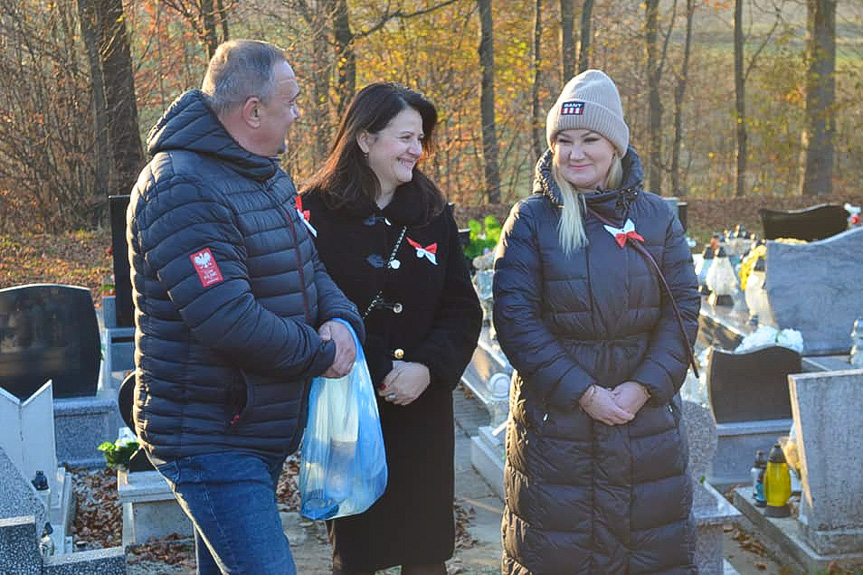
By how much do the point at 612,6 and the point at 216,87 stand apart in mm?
24989

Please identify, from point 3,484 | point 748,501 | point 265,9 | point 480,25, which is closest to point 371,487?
point 3,484

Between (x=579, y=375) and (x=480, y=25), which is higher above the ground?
(x=480, y=25)

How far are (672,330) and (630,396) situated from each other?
270 millimetres

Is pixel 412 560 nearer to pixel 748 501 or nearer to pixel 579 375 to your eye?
pixel 579 375

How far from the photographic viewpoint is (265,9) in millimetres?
18891

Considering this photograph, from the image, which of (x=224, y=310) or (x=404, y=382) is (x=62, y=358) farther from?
(x=224, y=310)

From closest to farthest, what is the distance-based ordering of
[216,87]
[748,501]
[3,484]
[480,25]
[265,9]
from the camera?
[216,87] < [3,484] < [748,501] < [265,9] < [480,25]

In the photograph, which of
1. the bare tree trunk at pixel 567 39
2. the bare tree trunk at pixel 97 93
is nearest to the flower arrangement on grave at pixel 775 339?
the bare tree trunk at pixel 97 93

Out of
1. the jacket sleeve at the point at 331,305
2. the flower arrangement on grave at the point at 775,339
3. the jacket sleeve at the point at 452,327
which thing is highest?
the jacket sleeve at the point at 331,305

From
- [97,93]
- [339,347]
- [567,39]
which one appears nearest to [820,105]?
[567,39]

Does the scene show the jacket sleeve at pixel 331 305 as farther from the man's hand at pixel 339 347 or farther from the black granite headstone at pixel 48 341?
the black granite headstone at pixel 48 341

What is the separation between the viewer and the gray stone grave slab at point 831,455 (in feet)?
15.8

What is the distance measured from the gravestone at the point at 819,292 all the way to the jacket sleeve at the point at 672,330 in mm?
5022

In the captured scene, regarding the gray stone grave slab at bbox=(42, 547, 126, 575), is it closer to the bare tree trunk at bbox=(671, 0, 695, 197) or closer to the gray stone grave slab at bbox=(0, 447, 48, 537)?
the gray stone grave slab at bbox=(0, 447, 48, 537)
